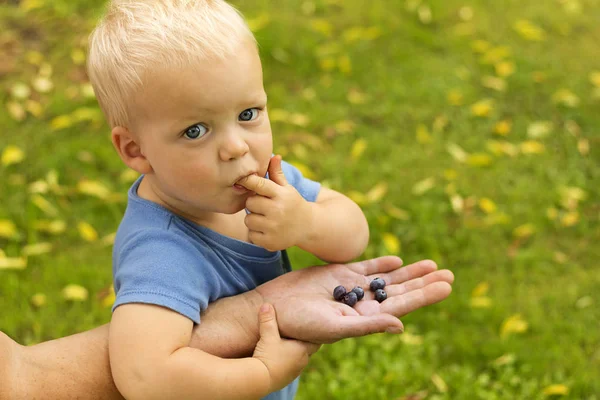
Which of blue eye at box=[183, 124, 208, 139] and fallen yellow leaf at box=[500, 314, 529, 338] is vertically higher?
blue eye at box=[183, 124, 208, 139]

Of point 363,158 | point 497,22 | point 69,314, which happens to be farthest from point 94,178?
point 497,22

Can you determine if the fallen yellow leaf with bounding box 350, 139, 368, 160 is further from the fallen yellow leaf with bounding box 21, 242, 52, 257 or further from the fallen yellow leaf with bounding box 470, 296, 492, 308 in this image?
the fallen yellow leaf with bounding box 21, 242, 52, 257

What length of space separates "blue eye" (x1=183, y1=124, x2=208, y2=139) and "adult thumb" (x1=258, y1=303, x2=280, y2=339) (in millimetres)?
509

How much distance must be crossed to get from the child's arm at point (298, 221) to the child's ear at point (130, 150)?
0.87 ft

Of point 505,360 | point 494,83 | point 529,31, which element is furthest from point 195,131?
point 529,31

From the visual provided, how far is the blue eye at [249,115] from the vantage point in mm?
1747

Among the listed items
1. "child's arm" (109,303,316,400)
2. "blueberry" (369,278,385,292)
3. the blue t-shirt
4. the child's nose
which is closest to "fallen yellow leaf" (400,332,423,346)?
"blueberry" (369,278,385,292)

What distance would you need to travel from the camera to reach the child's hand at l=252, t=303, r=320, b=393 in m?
1.80

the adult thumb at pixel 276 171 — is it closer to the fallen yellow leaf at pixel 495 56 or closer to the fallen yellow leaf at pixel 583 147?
the fallen yellow leaf at pixel 583 147

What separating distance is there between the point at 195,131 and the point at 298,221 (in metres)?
0.39

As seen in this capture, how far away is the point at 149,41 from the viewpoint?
5.44 feet

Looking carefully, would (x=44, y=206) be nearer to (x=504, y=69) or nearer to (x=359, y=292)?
(x=359, y=292)

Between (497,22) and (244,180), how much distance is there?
5.06m

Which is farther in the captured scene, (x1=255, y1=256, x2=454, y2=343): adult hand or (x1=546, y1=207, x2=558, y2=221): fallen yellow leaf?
(x1=546, y1=207, x2=558, y2=221): fallen yellow leaf
